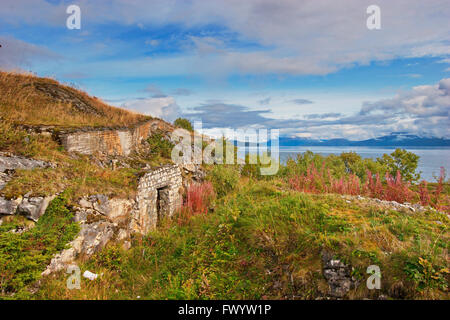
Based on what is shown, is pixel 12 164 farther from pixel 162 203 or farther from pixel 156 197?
pixel 162 203

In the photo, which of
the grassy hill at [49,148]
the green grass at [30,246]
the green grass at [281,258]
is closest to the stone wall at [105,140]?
the grassy hill at [49,148]

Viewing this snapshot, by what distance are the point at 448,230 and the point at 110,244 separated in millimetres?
7748

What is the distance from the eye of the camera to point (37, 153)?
796cm

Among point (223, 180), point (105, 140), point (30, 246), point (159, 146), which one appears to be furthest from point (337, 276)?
point (159, 146)

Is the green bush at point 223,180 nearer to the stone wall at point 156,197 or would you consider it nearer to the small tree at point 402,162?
the stone wall at point 156,197

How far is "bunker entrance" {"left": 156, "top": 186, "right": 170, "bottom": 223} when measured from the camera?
9.89m

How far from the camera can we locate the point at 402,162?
74.8 feet

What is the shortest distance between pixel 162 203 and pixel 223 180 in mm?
3782

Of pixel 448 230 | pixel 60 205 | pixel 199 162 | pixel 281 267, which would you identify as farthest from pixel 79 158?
pixel 448 230

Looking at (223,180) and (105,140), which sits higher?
(105,140)

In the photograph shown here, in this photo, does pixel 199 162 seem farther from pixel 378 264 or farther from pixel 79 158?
pixel 378 264

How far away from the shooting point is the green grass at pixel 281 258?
405 cm

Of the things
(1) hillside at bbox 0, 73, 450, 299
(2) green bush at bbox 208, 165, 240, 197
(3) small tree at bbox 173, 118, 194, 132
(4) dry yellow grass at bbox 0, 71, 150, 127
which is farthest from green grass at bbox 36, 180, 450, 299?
(3) small tree at bbox 173, 118, 194, 132

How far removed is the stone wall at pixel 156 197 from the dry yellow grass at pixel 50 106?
14.4 feet
